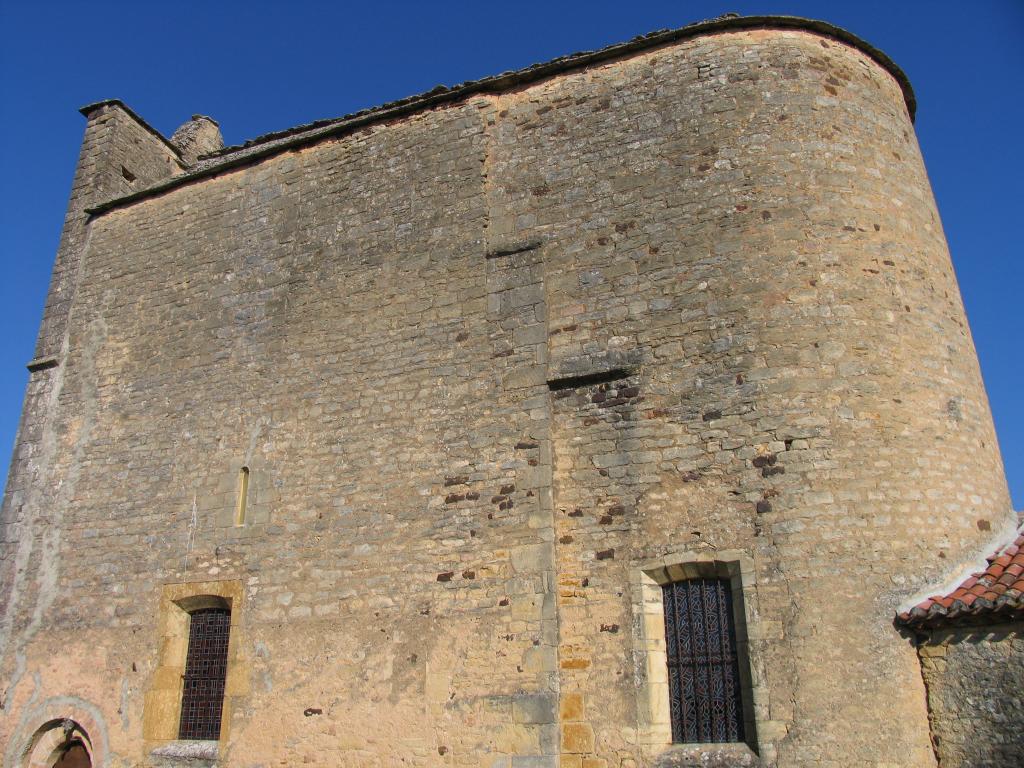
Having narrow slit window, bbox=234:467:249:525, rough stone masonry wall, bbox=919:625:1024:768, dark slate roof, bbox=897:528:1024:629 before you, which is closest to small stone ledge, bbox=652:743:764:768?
rough stone masonry wall, bbox=919:625:1024:768

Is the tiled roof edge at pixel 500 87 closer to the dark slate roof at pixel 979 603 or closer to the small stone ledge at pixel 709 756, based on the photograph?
the dark slate roof at pixel 979 603

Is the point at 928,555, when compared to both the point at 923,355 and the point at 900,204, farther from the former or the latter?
the point at 900,204

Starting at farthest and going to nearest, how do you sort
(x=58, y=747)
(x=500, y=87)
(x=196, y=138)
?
1. (x=196, y=138)
2. (x=500, y=87)
3. (x=58, y=747)

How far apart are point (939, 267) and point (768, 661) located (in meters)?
4.14

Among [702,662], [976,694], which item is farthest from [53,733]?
[976,694]

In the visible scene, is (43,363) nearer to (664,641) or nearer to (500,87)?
(500,87)

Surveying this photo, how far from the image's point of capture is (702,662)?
22.3 feet

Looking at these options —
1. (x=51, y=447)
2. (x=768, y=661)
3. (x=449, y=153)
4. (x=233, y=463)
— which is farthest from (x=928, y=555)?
(x=51, y=447)

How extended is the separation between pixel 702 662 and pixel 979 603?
2034 mm

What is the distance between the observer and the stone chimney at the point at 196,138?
1300 cm

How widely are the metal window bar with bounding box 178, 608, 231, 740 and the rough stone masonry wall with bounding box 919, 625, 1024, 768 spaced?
631 centimetres

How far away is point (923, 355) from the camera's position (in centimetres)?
744

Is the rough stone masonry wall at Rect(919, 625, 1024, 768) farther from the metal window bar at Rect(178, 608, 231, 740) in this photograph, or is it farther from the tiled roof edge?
the metal window bar at Rect(178, 608, 231, 740)

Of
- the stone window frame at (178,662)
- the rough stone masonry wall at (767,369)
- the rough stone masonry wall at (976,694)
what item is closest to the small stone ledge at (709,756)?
the rough stone masonry wall at (767,369)
